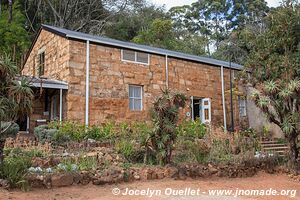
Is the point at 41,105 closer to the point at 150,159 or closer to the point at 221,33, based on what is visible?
the point at 150,159

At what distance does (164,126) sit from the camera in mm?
9188

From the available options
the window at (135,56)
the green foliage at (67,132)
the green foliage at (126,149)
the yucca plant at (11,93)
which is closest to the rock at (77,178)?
the yucca plant at (11,93)

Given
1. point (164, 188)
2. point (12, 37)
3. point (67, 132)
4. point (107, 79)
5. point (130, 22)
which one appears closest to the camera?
point (164, 188)

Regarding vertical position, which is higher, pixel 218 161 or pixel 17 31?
pixel 17 31

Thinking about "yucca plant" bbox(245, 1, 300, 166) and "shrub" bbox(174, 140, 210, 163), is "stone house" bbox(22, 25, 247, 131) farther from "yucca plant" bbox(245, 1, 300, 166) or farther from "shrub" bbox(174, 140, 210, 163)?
"yucca plant" bbox(245, 1, 300, 166)

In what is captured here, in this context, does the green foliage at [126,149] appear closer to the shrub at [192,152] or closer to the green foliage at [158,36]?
the shrub at [192,152]

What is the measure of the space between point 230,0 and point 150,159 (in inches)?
1432

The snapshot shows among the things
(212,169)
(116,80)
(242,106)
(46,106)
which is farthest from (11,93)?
(242,106)

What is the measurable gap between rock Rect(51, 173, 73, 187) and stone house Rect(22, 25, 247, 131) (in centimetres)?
578

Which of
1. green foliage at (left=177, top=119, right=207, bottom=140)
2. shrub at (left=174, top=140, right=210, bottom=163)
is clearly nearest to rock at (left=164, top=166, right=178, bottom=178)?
shrub at (left=174, top=140, right=210, bottom=163)

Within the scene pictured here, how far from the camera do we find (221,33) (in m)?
39.5

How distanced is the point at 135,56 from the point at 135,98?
204cm

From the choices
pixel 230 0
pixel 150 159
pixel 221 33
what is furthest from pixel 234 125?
pixel 230 0

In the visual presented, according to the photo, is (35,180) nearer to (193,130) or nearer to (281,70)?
(193,130)
